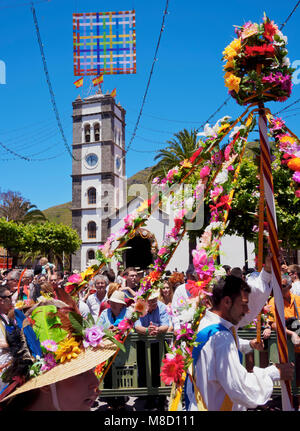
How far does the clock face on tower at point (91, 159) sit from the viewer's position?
45.1 metres

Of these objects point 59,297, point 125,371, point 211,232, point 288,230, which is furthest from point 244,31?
point 288,230

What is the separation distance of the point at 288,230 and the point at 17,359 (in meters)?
11.6

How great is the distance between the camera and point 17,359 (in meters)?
1.88

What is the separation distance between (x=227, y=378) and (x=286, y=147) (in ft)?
8.25

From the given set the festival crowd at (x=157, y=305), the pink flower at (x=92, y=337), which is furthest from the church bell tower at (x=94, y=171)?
the pink flower at (x=92, y=337)

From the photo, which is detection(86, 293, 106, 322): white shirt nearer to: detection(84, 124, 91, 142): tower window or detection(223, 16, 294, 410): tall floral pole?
detection(223, 16, 294, 410): tall floral pole

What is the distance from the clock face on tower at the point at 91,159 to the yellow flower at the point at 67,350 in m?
43.8

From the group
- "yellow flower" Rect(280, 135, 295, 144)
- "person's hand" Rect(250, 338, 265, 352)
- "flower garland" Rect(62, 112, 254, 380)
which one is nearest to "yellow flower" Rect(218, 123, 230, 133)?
"flower garland" Rect(62, 112, 254, 380)

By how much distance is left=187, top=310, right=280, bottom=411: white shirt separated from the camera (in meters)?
2.62

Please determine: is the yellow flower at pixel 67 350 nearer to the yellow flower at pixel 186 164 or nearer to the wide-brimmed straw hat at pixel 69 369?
the wide-brimmed straw hat at pixel 69 369

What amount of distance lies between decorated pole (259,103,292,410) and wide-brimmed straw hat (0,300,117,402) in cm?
175

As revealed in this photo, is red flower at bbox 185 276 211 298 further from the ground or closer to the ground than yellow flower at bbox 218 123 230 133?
closer to the ground

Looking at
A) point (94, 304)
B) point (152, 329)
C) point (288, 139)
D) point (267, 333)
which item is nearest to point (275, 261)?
point (288, 139)

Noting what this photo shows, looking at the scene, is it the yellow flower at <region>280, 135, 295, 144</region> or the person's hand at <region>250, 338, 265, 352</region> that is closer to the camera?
the person's hand at <region>250, 338, 265, 352</region>
